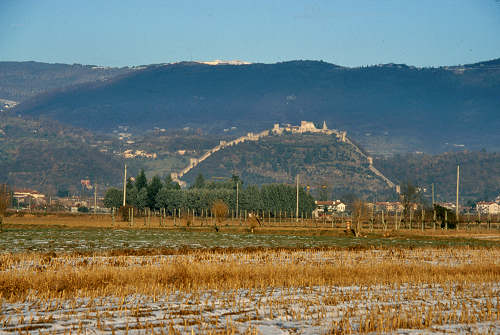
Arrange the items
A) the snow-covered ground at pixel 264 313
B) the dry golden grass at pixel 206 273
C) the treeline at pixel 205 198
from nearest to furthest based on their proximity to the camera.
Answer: the snow-covered ground at pixel 264 313 < the dry golden grass at pixel 206 273 < the treeline at pixel 205 198

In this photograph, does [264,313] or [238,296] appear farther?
[238,296]

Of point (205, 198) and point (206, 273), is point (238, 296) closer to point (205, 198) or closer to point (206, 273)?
point (206, 273)

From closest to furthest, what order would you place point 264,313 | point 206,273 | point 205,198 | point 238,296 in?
point 264,313
point 238,296
point 206,273
point 205,198

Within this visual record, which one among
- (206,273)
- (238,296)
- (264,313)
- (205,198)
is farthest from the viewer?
(205,198)

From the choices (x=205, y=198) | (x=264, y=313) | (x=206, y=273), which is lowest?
(x=264, y=313)

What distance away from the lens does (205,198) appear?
14762 cm

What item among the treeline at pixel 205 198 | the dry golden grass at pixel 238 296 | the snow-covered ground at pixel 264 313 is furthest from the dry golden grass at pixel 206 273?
the treeline at pixel 205 198


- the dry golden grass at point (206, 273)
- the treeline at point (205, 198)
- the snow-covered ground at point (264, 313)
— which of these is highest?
the treeline at point (205, 198)

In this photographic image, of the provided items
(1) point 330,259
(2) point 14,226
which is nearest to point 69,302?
(1) point 330,259

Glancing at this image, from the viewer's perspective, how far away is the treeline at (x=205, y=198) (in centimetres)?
14800

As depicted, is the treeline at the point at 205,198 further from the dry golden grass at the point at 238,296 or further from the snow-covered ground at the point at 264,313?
the snow-covered ground at the point at 264,313

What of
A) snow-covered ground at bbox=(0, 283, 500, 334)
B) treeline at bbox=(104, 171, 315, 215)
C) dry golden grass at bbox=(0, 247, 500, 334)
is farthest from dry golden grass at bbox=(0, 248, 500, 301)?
treeline at bbox=(104, 171, 315, 215)

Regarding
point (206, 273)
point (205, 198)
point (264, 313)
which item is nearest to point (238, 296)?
point (264, 313)

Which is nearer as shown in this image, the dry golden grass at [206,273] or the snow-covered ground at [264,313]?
the snow-covered ground at [264,313]
